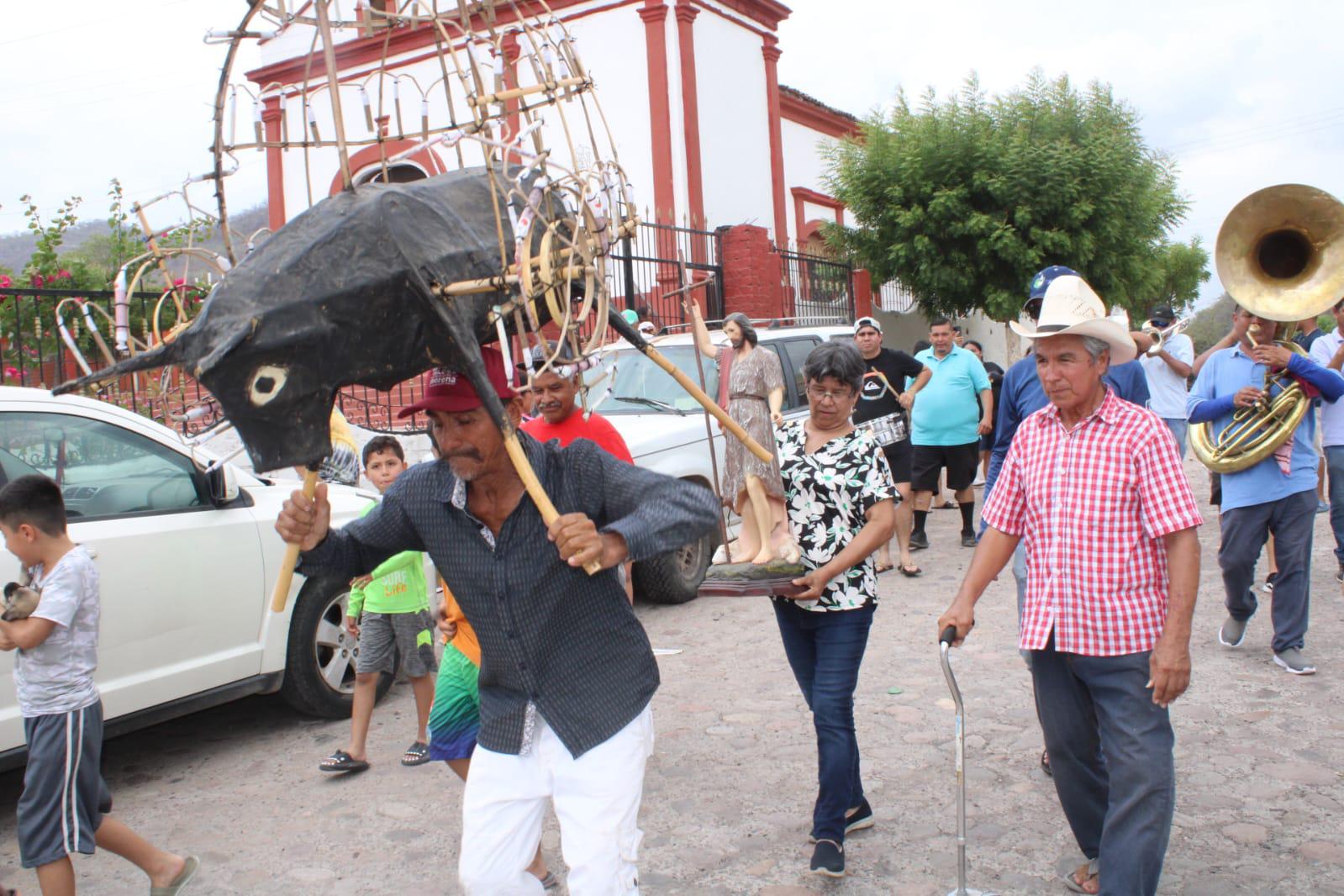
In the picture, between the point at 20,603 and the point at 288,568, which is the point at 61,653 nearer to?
the point at 20,603

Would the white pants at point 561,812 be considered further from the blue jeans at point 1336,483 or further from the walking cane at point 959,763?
the blue jeans at point 1336,483

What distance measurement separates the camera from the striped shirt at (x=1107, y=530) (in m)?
3.38

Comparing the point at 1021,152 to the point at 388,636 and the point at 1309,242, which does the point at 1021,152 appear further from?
the point at 388,636

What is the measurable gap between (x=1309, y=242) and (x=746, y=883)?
161 inches

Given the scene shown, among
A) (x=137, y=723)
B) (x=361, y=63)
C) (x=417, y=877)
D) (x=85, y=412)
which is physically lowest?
(x=417, y=877)

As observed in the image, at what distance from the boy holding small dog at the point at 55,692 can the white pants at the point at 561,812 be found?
5.64 feet

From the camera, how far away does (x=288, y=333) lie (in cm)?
213

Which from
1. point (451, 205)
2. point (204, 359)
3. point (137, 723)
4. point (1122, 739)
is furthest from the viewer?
point (137, 723)

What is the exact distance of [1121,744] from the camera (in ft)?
11.1

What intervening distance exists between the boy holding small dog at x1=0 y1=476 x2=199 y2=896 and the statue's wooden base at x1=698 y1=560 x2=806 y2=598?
85.3 inches

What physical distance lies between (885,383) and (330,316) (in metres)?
8.08

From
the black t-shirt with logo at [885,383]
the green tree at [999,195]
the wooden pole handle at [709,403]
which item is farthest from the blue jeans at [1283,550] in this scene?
the green tree at [999,195]

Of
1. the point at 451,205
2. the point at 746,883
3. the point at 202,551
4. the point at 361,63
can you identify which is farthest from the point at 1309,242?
the point at 361,63

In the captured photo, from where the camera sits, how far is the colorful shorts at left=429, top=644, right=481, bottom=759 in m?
4.03
